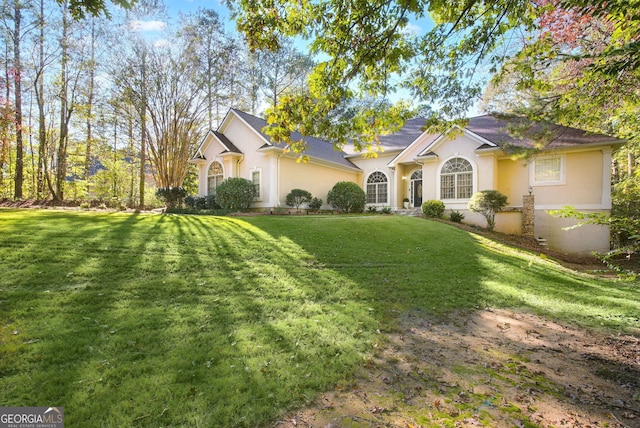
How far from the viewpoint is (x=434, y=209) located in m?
15.5

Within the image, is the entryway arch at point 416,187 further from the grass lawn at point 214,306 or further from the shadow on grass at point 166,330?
the shadow on grass at point 166,330

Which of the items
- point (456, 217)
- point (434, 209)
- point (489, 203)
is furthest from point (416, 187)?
point (489, 203)

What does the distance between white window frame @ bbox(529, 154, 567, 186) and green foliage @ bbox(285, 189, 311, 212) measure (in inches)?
433

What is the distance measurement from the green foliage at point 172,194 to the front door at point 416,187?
1342cm

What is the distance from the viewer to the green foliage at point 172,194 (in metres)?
16.2

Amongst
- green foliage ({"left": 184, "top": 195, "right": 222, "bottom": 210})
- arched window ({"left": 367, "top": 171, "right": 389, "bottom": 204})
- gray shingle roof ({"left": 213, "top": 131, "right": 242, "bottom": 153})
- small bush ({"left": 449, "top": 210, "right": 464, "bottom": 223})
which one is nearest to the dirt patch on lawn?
small bush ({"left": 449, "top": 210, "right": 464, "bottom": 223})

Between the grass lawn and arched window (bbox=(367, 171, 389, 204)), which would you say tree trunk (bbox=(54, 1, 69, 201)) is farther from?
arched window (bbox=(367, 171, 389, 204))

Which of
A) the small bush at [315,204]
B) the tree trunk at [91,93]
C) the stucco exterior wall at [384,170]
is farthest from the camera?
the stucco exterior wall at [384,170]

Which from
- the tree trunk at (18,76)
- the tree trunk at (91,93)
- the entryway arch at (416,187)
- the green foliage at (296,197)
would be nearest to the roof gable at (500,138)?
the entryway arch at (416,187)

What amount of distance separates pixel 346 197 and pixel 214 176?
8132mm

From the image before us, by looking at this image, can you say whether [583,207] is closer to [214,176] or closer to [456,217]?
[456,217]

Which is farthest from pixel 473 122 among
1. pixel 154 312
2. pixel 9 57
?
pixel 9 57

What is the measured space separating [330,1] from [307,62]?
2203 cm

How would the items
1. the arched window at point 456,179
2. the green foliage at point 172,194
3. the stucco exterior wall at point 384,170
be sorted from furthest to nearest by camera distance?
the stucco exterior wall at point 384,170, the green foliage at point 172,194, the arched window at point 456,179
